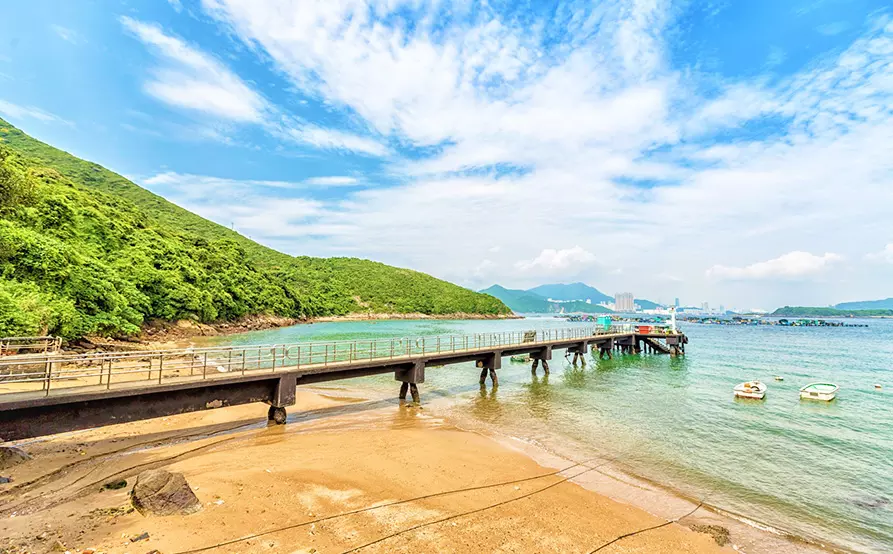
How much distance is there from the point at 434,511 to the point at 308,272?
6150 inches

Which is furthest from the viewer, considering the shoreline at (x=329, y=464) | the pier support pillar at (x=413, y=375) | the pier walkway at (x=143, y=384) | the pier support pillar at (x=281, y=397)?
the pier support pillar at (x=413, y=375)

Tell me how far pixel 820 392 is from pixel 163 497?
111ft

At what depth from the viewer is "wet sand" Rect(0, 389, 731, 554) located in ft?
23.7

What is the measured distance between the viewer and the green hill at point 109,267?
26516 millimetres

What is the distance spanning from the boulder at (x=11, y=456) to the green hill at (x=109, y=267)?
47.9 ft

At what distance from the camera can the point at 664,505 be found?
10555mm

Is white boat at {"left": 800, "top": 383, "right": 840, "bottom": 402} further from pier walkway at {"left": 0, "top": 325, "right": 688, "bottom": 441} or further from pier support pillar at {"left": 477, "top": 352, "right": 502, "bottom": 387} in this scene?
pier walkway at {"left": 0, "top": 325, "right": 688, "bottom": 441}

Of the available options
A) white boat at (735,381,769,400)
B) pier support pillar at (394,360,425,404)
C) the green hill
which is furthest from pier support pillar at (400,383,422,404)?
white boat at (735,381,769,400)

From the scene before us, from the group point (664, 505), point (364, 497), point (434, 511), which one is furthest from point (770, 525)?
point (364, 497)

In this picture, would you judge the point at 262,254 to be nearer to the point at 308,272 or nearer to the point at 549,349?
the point at 308,272

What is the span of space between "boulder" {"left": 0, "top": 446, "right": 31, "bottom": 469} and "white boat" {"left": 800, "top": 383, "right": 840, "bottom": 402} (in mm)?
36997

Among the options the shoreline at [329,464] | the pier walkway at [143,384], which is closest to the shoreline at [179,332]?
the pier walkway at [143,384]

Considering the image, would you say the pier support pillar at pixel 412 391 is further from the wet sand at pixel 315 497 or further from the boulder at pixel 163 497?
the boulder at pixel 163 497

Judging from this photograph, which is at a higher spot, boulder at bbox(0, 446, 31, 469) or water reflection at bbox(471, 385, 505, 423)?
boulder at bbox(0, 446, 31, 469)
